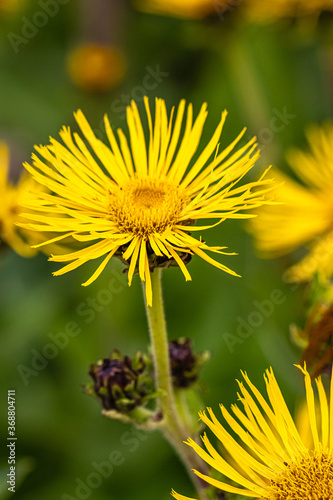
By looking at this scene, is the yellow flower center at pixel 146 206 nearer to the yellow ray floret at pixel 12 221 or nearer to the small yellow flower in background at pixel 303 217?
the yellow ray floret at pixel 12 221

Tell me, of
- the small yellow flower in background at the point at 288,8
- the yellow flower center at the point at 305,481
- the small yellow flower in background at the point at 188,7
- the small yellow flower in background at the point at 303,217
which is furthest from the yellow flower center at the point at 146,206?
the small yellow flower in background at the point at 188,7

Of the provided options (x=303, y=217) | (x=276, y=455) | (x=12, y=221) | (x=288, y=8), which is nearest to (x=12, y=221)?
(x=12, y=221)

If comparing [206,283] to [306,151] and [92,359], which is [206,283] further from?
[306,151]

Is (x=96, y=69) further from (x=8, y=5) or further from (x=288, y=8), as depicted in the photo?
(x=288, y=8)

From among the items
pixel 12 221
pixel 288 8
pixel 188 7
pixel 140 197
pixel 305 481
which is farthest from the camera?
pixel 188 7

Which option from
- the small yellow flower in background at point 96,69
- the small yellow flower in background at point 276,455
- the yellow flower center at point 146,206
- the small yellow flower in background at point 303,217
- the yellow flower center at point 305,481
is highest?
the small yellow flower in background at point 96,69

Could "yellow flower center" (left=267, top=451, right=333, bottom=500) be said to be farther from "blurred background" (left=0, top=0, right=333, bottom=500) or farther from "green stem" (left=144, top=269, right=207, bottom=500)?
"blurred background" (left=0, top=0, right=333, bottom=500)
